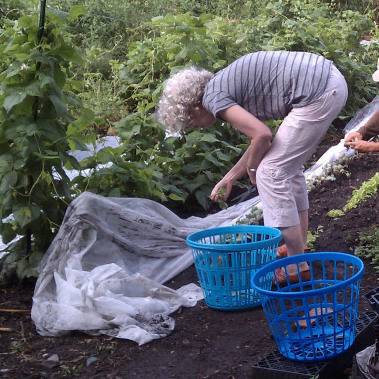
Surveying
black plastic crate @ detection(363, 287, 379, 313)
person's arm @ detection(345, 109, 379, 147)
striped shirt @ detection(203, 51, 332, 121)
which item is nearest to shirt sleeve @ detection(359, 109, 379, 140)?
person's arm @ detection(345, 109, 379, 147)

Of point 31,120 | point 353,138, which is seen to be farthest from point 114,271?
point 353,138

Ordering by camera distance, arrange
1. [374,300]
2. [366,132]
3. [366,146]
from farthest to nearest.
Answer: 1. [366,132]
2. [366,146]
3. [374,300]

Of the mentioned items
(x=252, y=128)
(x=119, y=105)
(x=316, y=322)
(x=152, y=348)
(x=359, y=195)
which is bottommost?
(x=359, y=195)

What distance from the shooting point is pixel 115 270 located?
3914 mm

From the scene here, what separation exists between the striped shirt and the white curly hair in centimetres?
6

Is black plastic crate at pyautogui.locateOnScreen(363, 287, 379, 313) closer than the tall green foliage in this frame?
Yes

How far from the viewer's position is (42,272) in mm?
3973

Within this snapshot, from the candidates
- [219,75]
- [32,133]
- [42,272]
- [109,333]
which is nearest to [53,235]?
[42,272]

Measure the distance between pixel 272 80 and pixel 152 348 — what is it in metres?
1.50

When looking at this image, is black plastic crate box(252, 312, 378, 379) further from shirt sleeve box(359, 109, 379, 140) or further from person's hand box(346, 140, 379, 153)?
shirt sleeve box(359, 109, 379, 140)

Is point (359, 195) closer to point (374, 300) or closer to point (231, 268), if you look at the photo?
point (231, 268)

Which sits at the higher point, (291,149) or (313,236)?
(291,149)

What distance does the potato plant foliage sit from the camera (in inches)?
157

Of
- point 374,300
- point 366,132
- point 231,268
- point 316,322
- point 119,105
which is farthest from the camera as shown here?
point 119,105
